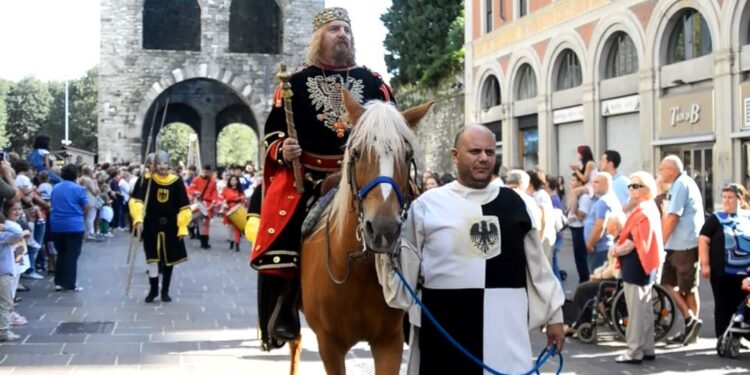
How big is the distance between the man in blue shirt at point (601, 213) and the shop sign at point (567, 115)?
1729cm

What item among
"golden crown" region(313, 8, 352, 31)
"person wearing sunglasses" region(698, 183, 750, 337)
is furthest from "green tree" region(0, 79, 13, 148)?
"golden crown" region(313, 8, 352, 31)

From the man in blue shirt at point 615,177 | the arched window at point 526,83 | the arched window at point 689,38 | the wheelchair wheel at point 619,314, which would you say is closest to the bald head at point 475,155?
the wheelchair wheel at point 619,314

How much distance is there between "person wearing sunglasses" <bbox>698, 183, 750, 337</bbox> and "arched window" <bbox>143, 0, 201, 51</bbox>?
125 ft

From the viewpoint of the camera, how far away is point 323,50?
5.79m

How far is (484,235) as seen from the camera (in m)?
4.09

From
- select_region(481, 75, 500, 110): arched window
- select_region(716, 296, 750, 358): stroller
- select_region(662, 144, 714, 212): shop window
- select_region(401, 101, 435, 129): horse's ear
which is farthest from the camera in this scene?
select_region(481, 75, 500, 110): arched window

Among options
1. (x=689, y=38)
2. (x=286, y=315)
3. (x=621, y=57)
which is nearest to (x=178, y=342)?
(x=286, y=315)

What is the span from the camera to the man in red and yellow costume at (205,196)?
2230cm

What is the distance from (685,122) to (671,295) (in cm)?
1406

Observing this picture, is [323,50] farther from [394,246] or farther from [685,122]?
[685,122]

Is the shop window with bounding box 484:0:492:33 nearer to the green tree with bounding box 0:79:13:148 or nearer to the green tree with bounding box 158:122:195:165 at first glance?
the green tree with bounding box 158:122:195:165

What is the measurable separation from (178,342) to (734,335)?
5609mm

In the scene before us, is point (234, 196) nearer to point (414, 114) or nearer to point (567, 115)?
point (567, 115)

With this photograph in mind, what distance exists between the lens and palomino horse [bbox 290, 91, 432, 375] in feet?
13.4
